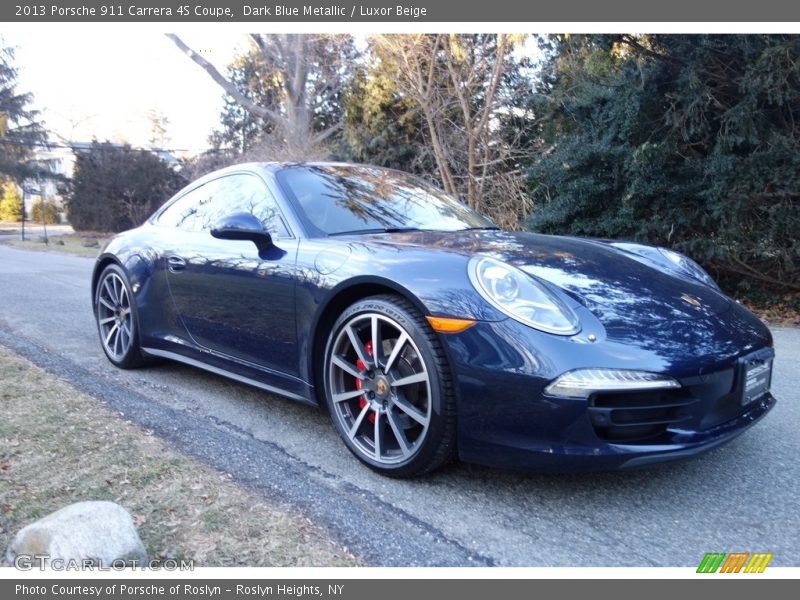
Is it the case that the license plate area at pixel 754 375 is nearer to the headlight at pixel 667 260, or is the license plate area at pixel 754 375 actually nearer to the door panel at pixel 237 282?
the headlight at pixel 667 260

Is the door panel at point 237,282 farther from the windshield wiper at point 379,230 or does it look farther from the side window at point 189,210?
the windshield wiper at point 379,230

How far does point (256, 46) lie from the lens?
23.5 metres

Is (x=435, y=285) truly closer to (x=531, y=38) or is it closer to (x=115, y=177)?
(x=531, y=38)

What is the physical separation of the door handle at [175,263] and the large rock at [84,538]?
6.62 ft

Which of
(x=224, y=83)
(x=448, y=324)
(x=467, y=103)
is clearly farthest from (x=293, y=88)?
(x=448, y=324)

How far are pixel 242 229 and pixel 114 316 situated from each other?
208 centimetres

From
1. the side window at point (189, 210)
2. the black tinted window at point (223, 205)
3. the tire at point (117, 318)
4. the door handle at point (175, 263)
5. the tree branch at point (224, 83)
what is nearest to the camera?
the black tinted window at point (223, 205)

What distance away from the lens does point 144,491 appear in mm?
2611

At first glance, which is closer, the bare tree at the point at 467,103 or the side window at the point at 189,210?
the side window at the point at 189,210

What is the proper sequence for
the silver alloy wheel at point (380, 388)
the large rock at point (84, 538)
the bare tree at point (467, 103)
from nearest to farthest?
the large rock at point (84, 538) → the silver alloy wheel at point (380, 388) → the bare tree at point (467, 103)

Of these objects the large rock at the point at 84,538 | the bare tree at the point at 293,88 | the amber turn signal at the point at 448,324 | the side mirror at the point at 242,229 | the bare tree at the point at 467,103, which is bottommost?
the large rock at the point at 84,538

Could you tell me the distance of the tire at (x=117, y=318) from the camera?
14.7 ft

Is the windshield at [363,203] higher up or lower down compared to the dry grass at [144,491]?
higher up

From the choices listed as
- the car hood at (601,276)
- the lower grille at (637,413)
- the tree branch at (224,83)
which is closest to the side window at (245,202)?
the car hood at (601,276)
